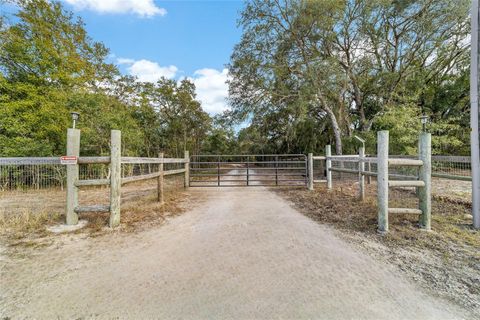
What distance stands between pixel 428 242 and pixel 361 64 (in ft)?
35.9

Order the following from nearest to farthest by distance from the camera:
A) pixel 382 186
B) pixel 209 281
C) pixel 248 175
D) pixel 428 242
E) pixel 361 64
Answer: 1. pixel 209 281
2. pixel 428 242
3. pixel 382 186
4. pixel 248 175
5. pixel 361 64

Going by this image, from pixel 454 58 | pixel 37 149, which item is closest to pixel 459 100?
pixel 454 58

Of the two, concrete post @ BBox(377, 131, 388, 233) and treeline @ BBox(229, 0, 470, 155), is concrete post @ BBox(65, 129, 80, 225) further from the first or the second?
treeline @ BBox(229, 0, 470, 155)

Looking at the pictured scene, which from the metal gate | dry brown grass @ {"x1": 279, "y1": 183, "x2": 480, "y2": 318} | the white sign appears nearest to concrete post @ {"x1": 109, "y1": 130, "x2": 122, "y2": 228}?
the white sign

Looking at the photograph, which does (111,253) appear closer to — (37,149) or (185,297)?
(185,297)

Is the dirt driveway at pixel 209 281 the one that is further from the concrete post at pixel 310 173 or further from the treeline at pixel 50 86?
the treeline at pixel 50 86

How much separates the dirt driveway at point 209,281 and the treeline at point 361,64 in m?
7.84

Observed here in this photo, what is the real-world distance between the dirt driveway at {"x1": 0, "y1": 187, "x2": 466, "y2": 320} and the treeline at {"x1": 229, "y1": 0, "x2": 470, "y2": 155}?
25.7ft

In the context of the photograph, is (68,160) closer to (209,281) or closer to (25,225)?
(25,225)

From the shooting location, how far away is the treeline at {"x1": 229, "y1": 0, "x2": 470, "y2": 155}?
29.1 ft

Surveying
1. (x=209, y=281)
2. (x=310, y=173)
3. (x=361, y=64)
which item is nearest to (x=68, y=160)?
(x=209, y=281)

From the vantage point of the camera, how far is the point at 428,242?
2.50m

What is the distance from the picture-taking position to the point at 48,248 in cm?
250

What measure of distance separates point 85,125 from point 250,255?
9.75 meters
